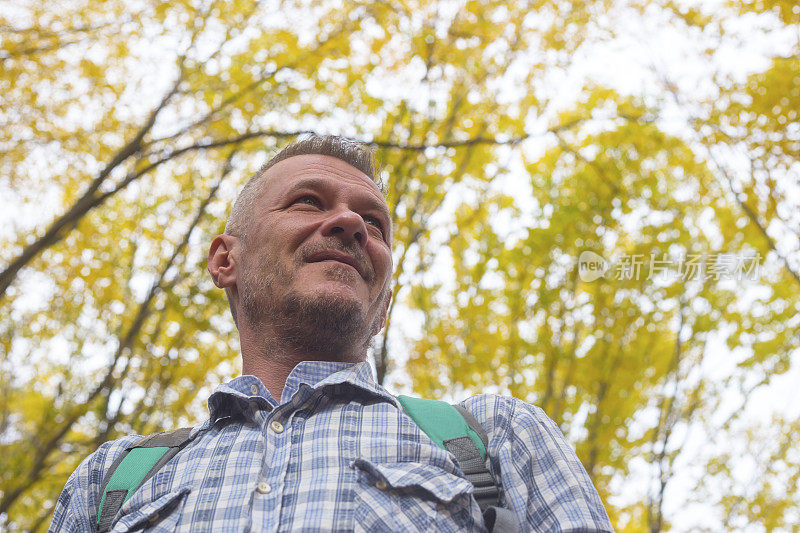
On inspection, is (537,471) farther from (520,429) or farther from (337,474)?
(337,474)

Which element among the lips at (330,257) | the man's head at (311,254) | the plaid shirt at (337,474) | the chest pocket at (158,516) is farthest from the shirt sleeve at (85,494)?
the lips at (330,257)

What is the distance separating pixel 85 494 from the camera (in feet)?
5.65

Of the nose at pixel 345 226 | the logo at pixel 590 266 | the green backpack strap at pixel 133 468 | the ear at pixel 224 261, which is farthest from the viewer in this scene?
the logo at pixel 590 266

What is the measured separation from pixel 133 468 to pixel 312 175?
1.06m

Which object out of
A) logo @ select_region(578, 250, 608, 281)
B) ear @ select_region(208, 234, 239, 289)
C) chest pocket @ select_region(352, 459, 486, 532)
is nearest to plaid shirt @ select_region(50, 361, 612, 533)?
chest pocket @ select_region(352, 459, 486, 532)

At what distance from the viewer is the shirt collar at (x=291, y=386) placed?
169 cm

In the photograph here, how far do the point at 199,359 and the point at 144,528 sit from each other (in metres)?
4.71

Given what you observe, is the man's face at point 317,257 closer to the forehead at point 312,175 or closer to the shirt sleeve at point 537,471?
the forehead at point 312,175

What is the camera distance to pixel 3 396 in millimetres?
7203

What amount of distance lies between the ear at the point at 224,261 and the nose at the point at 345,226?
17.1 inches

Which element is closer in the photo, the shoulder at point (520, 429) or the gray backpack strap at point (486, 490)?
the gray backpack strap at point (486, 490)

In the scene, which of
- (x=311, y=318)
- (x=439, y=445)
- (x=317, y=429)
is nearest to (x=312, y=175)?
(x=311, y=318)

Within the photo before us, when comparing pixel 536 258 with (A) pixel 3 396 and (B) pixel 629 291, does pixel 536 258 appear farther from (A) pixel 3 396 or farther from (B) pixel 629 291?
(A) pixel 3 396

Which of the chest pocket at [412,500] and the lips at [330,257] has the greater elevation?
the lips at [330,257]
